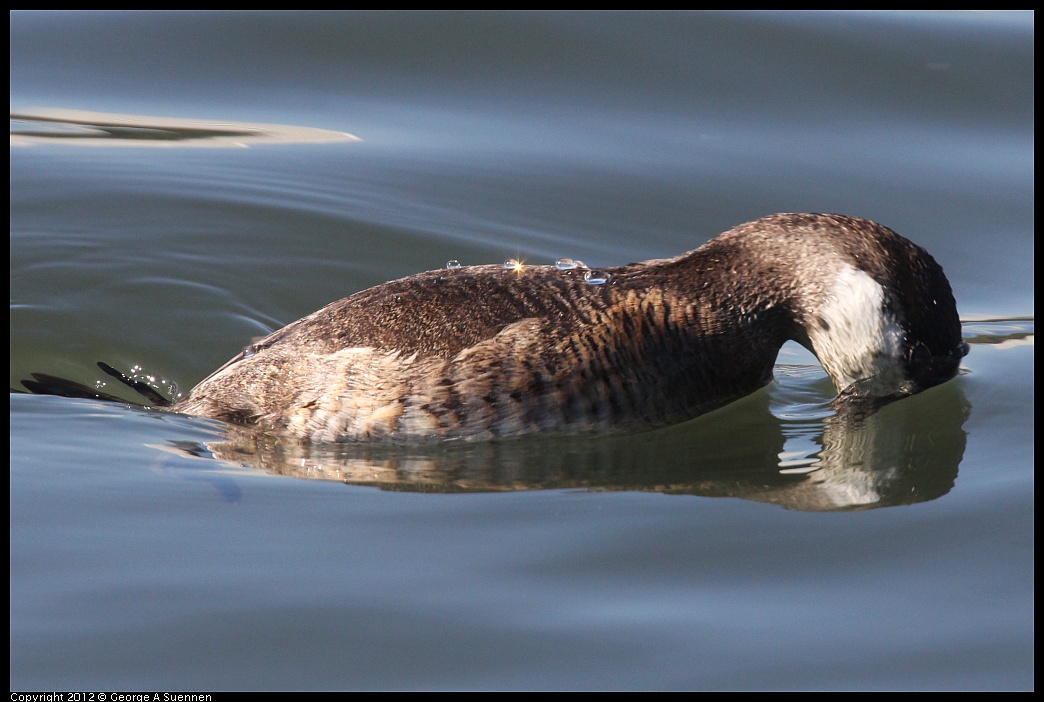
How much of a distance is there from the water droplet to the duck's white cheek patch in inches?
33.3

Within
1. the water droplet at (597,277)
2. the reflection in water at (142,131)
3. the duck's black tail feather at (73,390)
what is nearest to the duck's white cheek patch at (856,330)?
the water droplet at (597,277)

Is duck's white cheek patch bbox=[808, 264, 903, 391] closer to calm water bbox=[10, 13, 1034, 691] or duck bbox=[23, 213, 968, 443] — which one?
duck bbox=[23, 213, 968, 443]

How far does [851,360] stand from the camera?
5.14 metres

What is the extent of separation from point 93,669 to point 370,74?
5.98m

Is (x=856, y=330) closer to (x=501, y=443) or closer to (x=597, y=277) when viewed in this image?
(x=597, y=277)

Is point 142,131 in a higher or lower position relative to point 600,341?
higher

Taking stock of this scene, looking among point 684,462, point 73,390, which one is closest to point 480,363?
point 684,462

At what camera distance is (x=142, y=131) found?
810 centimetres

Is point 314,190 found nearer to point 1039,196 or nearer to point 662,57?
point 662,57

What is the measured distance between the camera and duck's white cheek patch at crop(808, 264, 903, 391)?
4.94 m

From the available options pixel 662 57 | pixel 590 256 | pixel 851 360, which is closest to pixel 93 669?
pixel 851 360

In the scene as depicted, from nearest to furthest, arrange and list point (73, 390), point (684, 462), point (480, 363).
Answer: point (480, 363), point (684, 462), point (73, 390)

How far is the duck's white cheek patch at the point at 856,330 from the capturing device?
494 centimetres

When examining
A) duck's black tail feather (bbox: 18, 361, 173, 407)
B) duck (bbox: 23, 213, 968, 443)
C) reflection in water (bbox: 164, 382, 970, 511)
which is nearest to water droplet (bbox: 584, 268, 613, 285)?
duck (bbox: 23, 213, 968, 443)
